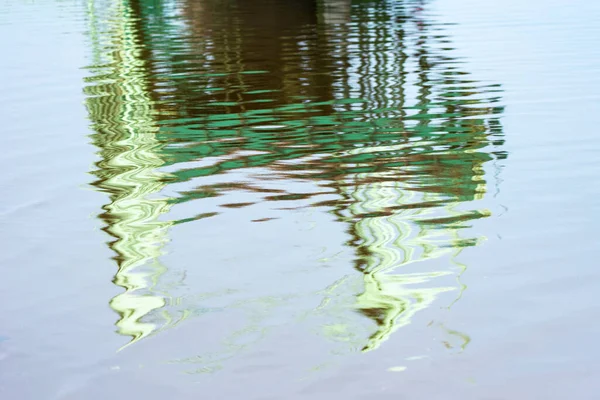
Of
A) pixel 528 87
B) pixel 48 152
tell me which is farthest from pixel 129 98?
pixel 528 87

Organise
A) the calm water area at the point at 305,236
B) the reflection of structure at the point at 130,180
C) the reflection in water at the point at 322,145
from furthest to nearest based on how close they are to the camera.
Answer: the reflection in water at the point at 322,145, the reflection of structure at the point at 130,180, the calm water area at the point at 305,236

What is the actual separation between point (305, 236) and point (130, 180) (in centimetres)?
257

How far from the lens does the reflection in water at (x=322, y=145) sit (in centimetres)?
591

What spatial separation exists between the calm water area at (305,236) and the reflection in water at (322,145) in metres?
0.03

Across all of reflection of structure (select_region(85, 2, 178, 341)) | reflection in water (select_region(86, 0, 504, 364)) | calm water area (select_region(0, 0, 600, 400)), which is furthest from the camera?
reflection in water (select_region(86, 0, 504, 364))

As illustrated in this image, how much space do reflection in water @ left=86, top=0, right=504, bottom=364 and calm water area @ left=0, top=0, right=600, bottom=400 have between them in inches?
1.4

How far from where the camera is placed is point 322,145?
9609 millimetres

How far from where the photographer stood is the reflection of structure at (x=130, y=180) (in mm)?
5555

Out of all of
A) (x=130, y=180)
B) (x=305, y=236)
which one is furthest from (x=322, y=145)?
(x=305, y=236)

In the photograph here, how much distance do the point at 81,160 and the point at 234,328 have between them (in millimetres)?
5040

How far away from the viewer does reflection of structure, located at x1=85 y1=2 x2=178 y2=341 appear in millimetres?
5555

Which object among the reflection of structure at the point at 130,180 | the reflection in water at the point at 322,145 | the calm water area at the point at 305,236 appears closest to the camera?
the calm water area at the point at 305,236

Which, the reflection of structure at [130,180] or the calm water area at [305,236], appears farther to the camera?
the reflection of structure at [130,180]

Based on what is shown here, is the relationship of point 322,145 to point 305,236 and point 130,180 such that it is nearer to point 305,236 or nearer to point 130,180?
point 130,180
